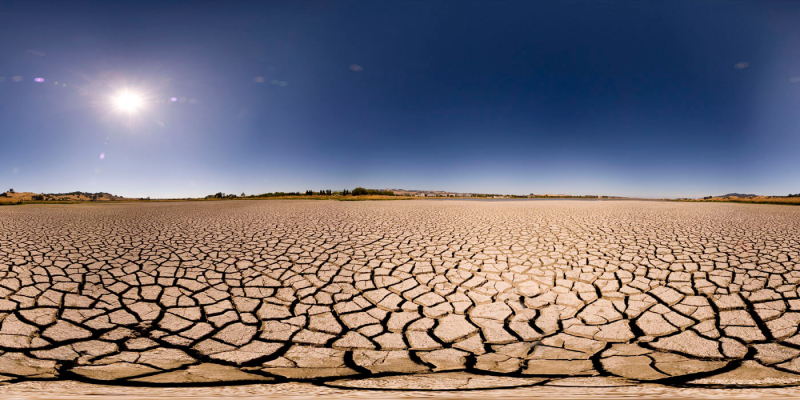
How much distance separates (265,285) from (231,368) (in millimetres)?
1347

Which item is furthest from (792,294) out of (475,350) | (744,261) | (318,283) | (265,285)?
(265,285)

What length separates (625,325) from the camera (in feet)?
6.31

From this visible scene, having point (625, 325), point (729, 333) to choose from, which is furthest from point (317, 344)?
point (729, 333)

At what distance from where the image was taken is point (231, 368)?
1.45 metres

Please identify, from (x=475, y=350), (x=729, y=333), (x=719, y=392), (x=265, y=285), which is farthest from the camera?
(x=265, y=285)

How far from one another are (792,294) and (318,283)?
4368mm

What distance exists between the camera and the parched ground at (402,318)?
4.53 feet

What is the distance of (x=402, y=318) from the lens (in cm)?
207

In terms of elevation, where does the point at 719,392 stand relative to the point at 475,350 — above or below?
above

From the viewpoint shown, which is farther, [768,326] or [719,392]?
[768,326]

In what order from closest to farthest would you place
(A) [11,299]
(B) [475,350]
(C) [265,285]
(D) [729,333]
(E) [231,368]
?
(E) [231,368]
(B) [475,350]
(D) [729,333]
(A) [11,299]
(C) [265,285]

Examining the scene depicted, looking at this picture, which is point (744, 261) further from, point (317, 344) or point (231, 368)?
point (231, 368)

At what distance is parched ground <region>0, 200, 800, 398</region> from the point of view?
54.4 inches

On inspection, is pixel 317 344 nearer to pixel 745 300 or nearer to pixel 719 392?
pixel 719 392
